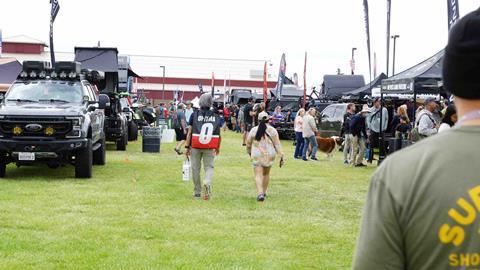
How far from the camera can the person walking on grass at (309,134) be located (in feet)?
70.6

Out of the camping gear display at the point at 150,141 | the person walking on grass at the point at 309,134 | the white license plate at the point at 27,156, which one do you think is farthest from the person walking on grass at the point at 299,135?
the white license plate at the point at 27,156

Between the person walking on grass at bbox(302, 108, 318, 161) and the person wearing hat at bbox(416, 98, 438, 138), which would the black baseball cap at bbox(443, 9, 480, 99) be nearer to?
the person wearing hat at bbox(416, 98, 438, 138)

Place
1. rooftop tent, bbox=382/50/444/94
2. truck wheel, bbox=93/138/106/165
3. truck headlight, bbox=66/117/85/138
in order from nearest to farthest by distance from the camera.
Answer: truck headlight, bbox=66/117/85/138, rooftop tent, bbox=382/50/444/94, truck wheel, bbox=93/138/106/165

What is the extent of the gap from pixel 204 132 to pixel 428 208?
997cm

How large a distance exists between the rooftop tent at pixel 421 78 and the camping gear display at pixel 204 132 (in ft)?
19.0

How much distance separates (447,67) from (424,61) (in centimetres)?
1589

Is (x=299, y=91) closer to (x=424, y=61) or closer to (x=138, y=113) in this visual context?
(x=138, y=113)

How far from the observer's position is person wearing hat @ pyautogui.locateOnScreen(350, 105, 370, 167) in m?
19.8

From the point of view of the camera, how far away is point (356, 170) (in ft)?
62.5

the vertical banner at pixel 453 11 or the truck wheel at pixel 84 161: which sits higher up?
the vertical banner at pixel 453 11

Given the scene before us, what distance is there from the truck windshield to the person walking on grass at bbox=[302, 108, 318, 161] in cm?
767

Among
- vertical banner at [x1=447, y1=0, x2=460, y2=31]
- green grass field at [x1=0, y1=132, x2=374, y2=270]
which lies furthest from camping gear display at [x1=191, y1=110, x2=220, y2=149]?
vertical banner at [x1=447, y1=0, x2=460, y2=31]

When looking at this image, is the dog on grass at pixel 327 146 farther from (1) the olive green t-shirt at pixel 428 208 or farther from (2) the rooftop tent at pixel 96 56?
(1) the olive green t-shirt at pixel 428 208

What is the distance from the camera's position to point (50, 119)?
568 inches
